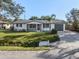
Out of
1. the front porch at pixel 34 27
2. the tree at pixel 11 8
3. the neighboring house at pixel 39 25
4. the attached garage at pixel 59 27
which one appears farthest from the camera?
the attached garage at pixel 59 27

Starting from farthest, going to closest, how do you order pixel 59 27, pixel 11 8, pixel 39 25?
pixel 59 27
pixel 39 25
pixel 11 8

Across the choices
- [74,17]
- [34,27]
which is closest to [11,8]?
[34,27]

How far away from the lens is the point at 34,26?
54.1 meters

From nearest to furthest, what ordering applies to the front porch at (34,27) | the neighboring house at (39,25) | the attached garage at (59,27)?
the neighboring house at (39,25)
the front porch at (34,27)
the attached garage at (59,27)

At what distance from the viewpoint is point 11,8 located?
2684 centimetres

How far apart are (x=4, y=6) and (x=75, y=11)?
37171 mm

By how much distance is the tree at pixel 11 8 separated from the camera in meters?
25.8

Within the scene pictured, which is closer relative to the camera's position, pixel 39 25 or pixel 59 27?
pixel 39 25

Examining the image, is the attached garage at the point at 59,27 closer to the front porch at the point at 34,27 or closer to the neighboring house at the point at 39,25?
the neighboring house at the point at 39,25

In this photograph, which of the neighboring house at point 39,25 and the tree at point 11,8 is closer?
the tree at point 11,8

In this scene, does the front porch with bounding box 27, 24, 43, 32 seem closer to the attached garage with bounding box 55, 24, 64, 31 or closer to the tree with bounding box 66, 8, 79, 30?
the attached garage with bounding box 55, 24, 64, 31

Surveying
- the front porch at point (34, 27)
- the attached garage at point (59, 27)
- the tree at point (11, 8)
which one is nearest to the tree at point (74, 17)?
the attached garage at point (59, 27)

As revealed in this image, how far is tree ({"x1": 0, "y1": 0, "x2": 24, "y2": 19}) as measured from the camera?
2575 centimetres

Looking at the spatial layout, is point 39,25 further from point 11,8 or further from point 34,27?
point 11,8
